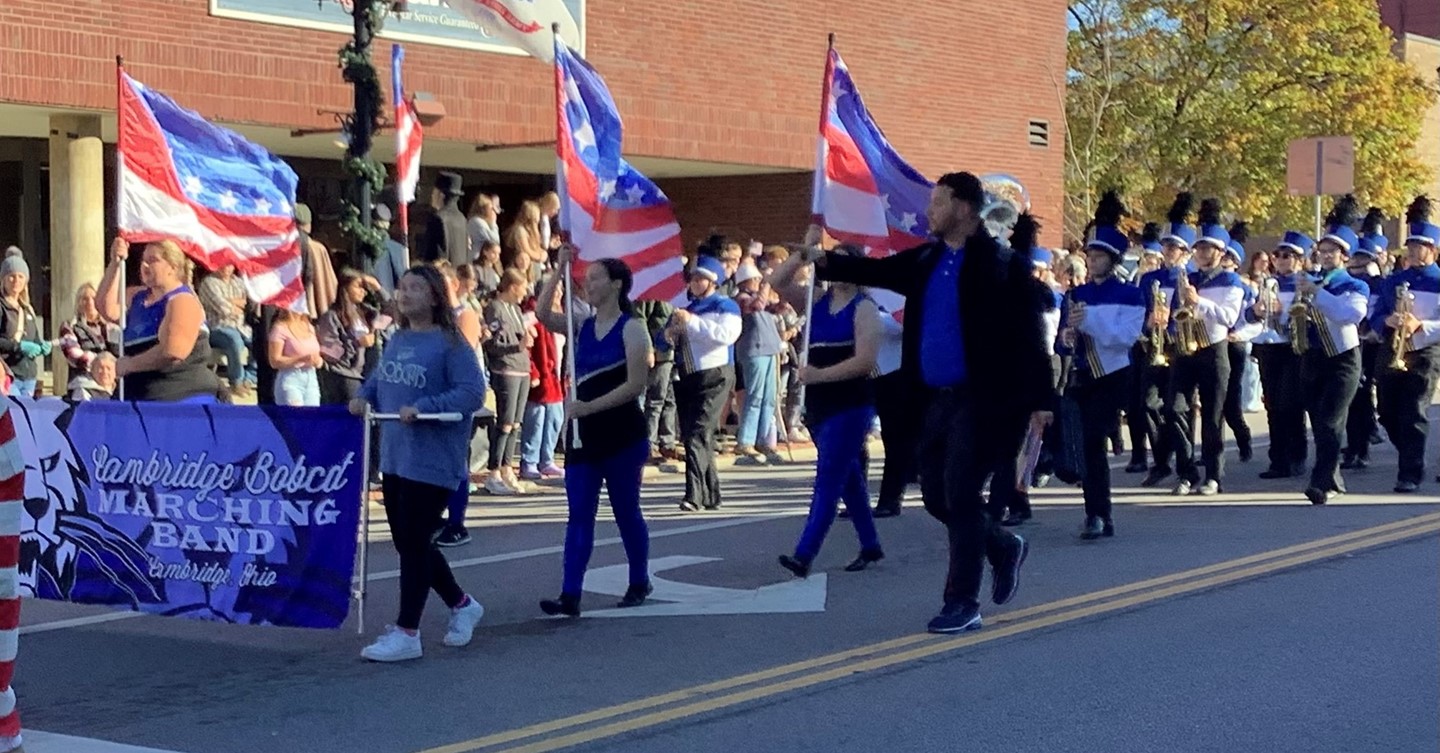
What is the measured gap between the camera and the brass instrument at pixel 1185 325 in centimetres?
1498

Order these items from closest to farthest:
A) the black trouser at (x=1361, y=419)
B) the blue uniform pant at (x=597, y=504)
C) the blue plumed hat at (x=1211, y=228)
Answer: the blue uniform pant at (x=597, y=504) < the blue plumed hat at (x=1211, y=228) < the black trouser at (x=1361, y=419)

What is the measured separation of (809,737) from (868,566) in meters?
4.14

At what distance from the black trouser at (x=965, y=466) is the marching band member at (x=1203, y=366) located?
21.0 feet

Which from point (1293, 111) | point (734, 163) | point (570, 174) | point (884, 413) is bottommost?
point (884, 413)

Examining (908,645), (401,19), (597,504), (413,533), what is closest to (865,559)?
(597,504)

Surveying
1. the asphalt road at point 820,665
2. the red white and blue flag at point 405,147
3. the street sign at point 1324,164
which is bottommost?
the asphalt road at point 820,665

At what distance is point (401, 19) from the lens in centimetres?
2116

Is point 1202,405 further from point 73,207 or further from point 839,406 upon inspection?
point 73,207

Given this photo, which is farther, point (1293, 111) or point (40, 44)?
point (1293, 111)

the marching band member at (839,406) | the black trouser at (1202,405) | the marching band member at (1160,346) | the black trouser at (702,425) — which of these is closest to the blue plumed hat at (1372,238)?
the marching band member at (1160,346)

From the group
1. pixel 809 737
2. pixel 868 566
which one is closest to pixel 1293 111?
pixel 868 566

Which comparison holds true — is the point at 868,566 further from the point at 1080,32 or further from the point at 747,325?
the point at 1080,32

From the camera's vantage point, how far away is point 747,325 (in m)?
17.6

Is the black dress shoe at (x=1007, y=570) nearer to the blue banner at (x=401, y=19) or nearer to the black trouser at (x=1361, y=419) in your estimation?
the black trouser at (x=1361, y=419)
